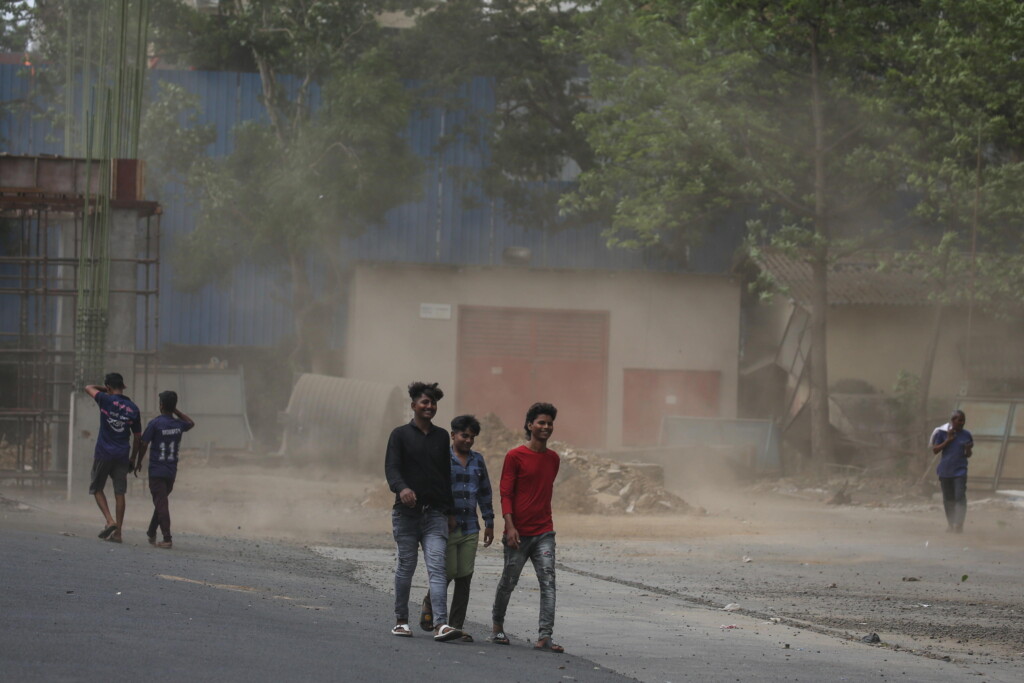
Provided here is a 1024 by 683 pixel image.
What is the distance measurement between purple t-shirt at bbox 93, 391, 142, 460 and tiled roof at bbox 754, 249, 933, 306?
18.3 meters

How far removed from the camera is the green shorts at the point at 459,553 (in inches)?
328

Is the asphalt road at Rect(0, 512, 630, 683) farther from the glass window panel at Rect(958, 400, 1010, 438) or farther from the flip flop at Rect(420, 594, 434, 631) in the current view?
the glass window panel at Rect(958, 400, 1010, 438)

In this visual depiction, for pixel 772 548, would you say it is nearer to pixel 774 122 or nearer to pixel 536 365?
pixel 774 122

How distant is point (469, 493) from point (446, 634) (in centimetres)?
92

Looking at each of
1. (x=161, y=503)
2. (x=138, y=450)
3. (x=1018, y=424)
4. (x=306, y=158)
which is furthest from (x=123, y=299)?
(x=1018, y=424)

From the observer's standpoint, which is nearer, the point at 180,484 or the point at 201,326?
the point at 180,484

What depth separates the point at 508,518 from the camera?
830cm

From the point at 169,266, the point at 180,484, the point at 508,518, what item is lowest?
the point at 180,484

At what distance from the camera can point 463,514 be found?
840cm

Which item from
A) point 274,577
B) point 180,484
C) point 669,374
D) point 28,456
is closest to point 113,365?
point 180,484

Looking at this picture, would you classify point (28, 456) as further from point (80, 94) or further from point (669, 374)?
point (669, 374)

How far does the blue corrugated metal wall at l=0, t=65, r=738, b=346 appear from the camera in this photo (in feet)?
103

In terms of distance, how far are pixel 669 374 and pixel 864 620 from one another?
71.8ft

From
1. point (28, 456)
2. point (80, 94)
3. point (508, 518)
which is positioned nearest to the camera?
point (508, 518)
